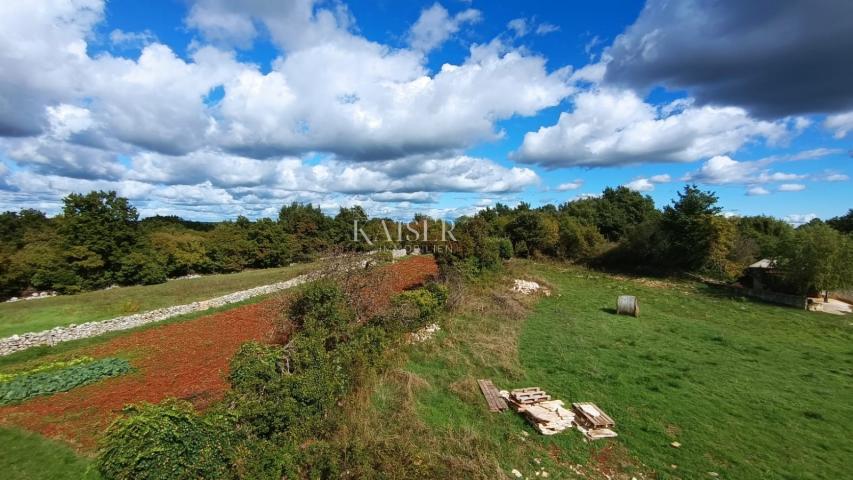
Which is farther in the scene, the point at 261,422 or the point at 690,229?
the point at 690,229

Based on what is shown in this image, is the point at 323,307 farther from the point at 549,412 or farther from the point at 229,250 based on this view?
the point at 229,250

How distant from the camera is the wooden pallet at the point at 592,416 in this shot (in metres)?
6.78

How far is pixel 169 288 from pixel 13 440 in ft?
65.2

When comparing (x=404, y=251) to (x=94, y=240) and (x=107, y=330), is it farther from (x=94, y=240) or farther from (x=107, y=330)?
(x=94, y=240)

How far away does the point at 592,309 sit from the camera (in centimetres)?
1691

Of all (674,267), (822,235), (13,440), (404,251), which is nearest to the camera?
(13,440)

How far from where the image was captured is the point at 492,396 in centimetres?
796

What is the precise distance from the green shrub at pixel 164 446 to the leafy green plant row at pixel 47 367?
26.4ft

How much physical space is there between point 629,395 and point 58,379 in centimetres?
1377

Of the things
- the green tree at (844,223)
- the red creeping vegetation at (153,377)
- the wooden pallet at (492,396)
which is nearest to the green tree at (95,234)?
the red creeping vegetation at (153,377)

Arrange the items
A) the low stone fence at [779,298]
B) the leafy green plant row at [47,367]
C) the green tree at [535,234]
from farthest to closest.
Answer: the green tree at [535,234], the low stone fence at [779,298], the leafy green plant row at [47,367]

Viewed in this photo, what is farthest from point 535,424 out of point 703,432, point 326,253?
point 326,253

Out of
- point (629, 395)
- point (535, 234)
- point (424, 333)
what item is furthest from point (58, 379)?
point (535, 234)

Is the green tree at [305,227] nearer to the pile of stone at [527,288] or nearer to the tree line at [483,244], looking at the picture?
the tree line at [483,244]
